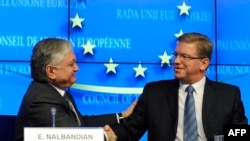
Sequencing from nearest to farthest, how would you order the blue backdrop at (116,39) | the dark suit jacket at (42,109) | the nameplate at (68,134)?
the nameplate at (68,134) < the dark suit jacket at (42,109) < the blue backdrop at (116,39)

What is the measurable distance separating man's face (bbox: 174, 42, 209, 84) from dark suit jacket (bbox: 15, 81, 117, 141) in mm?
774

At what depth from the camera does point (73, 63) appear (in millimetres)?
3057

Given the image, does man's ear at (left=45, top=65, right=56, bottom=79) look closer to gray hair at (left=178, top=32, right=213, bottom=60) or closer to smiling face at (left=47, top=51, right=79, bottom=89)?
smiling face at (left=47, top=51, right=79, bottom=89)

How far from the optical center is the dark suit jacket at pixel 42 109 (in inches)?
111

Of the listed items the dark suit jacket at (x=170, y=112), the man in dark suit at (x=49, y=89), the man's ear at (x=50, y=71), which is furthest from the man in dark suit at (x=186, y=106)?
the man's ear at (x=50, y=71)

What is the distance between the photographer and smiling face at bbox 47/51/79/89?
2.97 metres

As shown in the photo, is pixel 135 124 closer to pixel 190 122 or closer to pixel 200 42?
pixel 190 122

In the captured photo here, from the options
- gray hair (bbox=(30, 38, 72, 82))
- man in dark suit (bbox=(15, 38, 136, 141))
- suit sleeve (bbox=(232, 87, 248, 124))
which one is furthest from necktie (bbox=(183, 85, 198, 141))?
gray hair (bbox=(30, 38, 72, 82))

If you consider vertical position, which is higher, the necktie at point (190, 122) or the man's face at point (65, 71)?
the man's face at point (65, 71)

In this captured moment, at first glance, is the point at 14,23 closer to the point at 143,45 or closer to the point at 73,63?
the point at 143,45

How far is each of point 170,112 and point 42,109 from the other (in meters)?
0.94

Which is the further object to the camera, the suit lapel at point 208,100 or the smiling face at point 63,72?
the suit lapel at point 208,100

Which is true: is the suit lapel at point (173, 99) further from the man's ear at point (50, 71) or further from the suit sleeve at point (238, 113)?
the man's ear at point (50, 71)

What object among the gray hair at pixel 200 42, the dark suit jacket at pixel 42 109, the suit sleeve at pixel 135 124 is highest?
the gray hair at pixel 200 42
